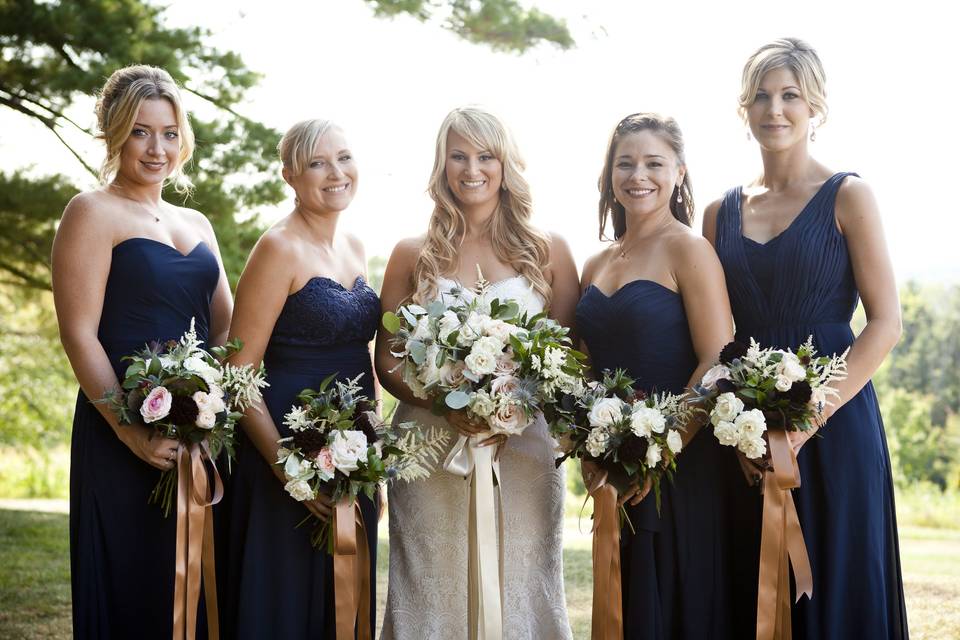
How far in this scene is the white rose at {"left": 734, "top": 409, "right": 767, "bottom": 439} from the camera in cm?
409

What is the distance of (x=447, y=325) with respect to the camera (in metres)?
4.37

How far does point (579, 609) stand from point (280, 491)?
160 inches

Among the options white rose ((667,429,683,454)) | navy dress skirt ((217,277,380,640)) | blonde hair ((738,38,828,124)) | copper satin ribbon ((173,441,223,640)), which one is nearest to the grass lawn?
navy dress skirt ((217,277,380,640))

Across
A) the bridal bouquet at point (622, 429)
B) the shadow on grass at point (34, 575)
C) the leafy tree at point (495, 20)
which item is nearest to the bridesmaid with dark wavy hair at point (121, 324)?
the bridal bouquet at point (622, 429)

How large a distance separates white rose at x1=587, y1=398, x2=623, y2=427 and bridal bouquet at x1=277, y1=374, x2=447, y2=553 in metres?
0.69

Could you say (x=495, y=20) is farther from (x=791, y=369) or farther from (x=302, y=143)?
(x=791, y=369)

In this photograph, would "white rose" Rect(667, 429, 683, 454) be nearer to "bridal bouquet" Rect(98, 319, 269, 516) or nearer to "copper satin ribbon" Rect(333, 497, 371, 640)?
"copper satin ribbon" Rect(333, 497, 371, 640)

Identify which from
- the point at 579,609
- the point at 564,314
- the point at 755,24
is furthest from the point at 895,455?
the point at 564,314

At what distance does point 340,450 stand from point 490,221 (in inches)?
65.3

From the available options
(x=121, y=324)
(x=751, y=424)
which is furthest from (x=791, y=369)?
(x=121, y=324)

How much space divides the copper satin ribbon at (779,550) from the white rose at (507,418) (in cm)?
103

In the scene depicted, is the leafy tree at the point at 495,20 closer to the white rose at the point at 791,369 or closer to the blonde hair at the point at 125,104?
the blonde hair at the point at 125,104

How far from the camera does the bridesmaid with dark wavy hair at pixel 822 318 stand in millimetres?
4508

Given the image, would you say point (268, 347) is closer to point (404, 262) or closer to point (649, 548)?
point (404, 262)
